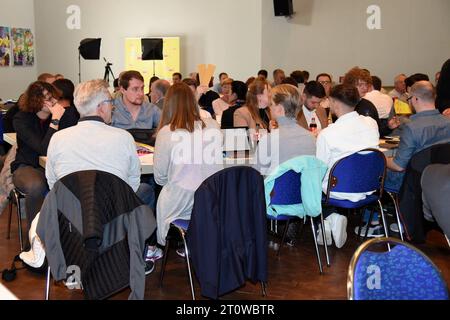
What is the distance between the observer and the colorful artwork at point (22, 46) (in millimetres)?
12398

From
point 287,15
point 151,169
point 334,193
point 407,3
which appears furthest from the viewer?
point 287,15

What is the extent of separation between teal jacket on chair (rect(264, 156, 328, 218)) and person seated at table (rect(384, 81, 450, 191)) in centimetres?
77

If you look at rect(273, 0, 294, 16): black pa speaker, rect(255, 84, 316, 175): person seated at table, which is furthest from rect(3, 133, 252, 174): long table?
rect(273, 0, 294, 16): black pa speaker

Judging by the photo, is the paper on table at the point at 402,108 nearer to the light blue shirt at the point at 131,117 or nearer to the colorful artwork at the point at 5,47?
the light blue shirt at the point at 131,117

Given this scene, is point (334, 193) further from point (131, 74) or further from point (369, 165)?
point (131, 74)

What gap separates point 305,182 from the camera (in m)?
3.57

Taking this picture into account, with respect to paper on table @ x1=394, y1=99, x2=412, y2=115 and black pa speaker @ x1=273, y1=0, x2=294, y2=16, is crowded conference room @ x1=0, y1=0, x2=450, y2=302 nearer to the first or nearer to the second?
paper on table @ x1=394, y1=99, x2=412, y2=115

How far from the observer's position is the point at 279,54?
11430mm

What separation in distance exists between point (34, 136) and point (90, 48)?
7.89 m

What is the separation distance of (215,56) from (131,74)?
23.8ft

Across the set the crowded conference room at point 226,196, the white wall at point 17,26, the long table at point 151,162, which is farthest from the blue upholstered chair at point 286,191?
the white wall at point 17,26

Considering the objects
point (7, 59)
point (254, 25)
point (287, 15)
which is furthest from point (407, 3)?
point (7, 59)

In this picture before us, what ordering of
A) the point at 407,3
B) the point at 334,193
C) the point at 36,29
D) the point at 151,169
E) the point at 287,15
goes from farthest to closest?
the point at 36,29 < the point at 287,15 < the point at 407,3 < the point at 334,193 < the point at 151,169

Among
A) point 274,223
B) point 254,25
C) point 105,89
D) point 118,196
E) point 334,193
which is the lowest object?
point 274,223
